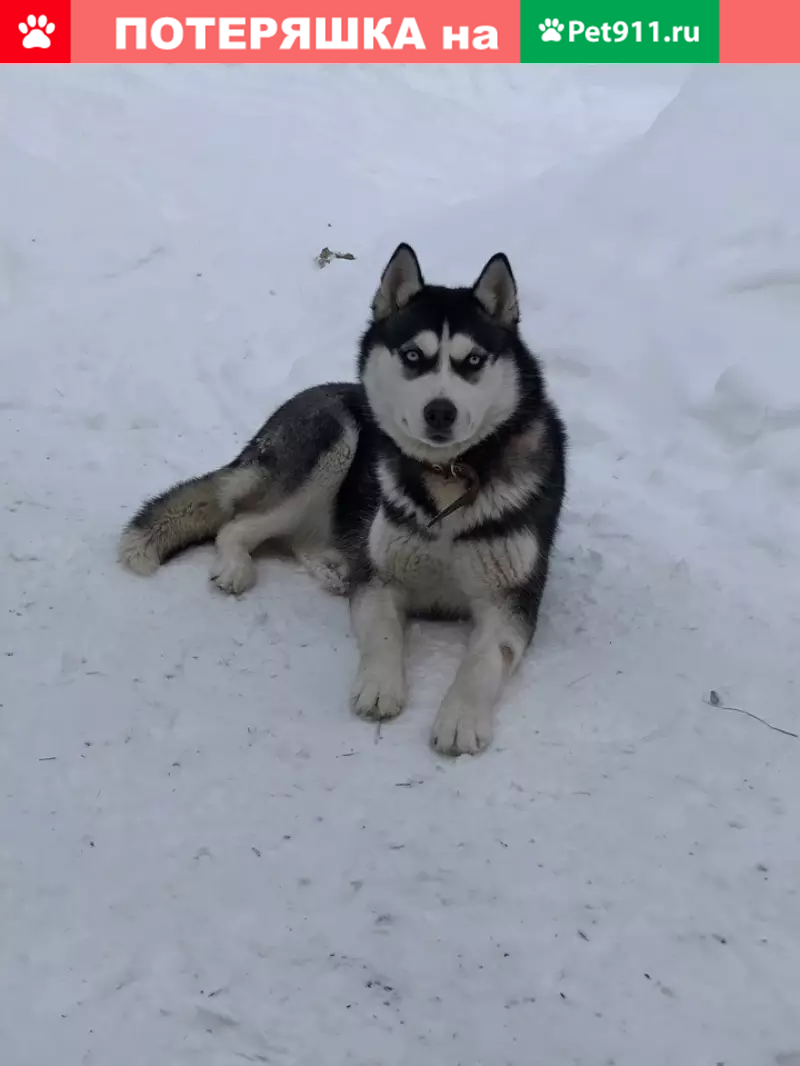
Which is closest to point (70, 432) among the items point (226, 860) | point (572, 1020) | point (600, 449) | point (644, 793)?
point (600, 449)

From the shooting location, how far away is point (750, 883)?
7.50 ft

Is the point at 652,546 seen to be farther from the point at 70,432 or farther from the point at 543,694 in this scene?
the point at 70,432

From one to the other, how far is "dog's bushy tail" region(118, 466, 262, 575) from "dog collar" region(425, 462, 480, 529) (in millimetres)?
1142

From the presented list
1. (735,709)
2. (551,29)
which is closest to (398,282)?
(735,709)

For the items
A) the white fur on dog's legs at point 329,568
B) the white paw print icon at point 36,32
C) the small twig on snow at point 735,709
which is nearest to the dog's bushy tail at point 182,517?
the white fur on dog's legs at point 329,568

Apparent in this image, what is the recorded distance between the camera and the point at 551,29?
1360 centimetres

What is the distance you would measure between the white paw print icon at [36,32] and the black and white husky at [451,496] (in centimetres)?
898

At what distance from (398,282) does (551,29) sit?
1256cm

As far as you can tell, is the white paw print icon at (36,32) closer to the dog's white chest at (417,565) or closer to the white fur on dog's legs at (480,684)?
the dog's white chest at (417,565)

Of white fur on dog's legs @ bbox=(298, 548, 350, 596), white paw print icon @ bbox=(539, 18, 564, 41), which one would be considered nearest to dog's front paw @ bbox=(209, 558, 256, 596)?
white fur on dog's legs @ bbox=(298, 548, 350, 596)

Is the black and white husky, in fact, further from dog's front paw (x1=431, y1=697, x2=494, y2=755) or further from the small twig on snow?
the small twig on snow

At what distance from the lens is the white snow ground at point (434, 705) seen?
1.98m

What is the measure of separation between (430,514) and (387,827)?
116 cm

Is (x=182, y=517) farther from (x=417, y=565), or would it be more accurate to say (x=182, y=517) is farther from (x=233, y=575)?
(x=417, y=565)
